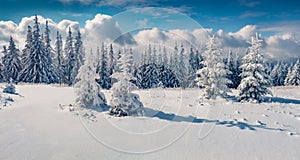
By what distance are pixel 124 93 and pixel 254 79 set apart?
12698mm

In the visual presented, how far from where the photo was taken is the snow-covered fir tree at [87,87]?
1340 centimetres

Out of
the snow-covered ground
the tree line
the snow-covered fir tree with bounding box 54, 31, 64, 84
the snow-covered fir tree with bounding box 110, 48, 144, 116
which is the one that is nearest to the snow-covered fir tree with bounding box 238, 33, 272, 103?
the tree line

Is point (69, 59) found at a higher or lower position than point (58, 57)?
lower

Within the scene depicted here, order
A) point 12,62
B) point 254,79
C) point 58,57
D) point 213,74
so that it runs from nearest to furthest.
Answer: point 254,79 < point 213,74 < point 12,62 < point 58,57

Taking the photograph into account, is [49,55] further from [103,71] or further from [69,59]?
[103,71]

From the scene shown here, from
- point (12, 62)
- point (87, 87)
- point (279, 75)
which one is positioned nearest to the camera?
point (87, 87)

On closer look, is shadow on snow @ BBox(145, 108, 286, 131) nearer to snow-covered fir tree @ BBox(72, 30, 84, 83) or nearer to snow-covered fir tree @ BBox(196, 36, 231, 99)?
snow-covered fir tree @ BBox(196, 36, 231, 99)

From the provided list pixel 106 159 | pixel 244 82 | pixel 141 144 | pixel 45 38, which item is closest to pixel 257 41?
pixel 244 82

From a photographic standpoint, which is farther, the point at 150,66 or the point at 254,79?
the point at 150,66

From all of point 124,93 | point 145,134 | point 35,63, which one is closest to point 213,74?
point 124,93

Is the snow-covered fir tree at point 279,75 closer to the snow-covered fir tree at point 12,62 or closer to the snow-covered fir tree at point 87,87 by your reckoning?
the snow-covered fir tree at point 12,62

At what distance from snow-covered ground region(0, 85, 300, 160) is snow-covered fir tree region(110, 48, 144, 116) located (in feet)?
2.33

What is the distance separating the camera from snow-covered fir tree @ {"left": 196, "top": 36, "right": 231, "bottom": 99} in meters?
20.4

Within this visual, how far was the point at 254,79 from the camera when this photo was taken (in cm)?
1947
